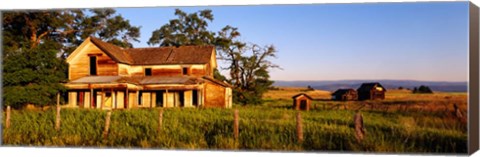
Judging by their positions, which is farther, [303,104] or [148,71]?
[148,71]

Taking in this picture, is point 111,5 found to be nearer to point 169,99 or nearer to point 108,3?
point 108,3

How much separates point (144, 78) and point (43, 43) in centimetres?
258

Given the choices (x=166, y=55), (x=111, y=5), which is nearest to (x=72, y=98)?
(x=166, y=55)

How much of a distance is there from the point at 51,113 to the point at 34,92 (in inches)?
33.8

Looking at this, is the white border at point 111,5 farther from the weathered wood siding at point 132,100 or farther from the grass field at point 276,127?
the weathered wood siding at point 132,100

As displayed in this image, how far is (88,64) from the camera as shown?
17156 mm

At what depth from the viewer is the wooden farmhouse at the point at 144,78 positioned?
50.1 feet

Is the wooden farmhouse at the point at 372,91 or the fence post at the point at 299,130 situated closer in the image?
the fence post at the point at 299,130

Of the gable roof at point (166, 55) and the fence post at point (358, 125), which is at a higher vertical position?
the gable roof at point (166, 55)

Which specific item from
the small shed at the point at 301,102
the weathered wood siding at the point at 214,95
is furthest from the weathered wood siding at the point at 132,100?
the small shed at the point at 301,102

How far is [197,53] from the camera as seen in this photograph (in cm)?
1515

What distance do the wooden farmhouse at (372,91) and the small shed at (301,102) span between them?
1145 millimetres

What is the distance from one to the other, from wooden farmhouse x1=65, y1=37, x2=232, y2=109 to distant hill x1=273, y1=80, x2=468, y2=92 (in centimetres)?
205

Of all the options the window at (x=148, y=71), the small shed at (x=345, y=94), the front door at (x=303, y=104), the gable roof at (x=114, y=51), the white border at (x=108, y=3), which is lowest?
the front door at (x=303, y=104)
